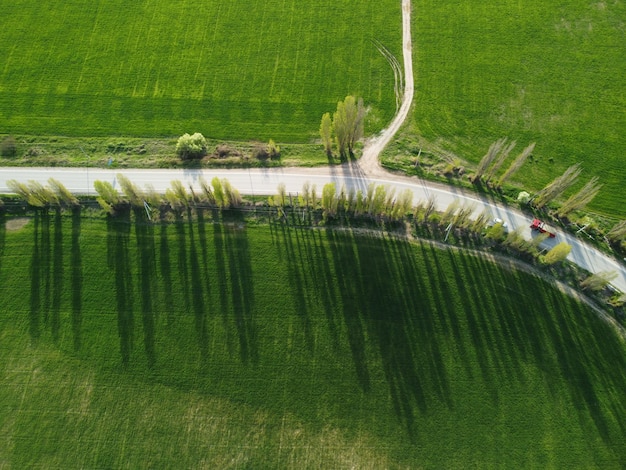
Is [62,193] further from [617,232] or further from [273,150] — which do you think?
[617,232]

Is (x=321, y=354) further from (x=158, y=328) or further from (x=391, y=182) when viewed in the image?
(x=391, y=182)

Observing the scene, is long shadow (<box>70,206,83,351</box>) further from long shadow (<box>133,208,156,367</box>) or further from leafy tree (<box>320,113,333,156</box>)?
leafy tree (<box>320,113,333,156</box>)

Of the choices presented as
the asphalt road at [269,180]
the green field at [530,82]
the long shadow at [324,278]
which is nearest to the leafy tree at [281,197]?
the asphalt road at [269,180]

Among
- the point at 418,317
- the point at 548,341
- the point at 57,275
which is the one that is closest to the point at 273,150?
the point at 418,317

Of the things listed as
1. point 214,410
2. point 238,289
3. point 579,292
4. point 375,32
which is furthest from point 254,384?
point 375,32

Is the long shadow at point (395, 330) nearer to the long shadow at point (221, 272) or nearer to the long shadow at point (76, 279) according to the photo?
the long shadow at point (221, 272)

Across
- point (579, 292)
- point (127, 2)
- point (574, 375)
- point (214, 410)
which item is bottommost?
point (214, 410)

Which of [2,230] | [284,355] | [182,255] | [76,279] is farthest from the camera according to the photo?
[2,230]
